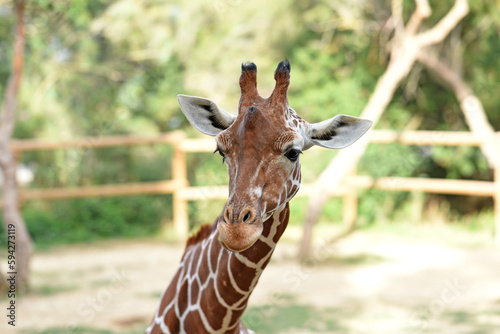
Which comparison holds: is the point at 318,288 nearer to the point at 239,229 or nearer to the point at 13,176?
the point at 13,176

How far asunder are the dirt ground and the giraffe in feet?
9.76

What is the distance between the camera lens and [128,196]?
10297 mm

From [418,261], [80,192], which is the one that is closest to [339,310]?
[418,261]

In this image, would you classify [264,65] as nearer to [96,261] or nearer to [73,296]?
[96,261]

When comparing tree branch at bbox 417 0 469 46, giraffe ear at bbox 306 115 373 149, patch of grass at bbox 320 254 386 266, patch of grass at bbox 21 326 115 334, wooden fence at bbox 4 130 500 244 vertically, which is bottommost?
patch of grass at bbox 21 326 115 334

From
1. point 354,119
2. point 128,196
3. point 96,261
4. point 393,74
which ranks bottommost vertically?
point 96,261

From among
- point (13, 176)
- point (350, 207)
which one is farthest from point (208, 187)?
point (13, 176)

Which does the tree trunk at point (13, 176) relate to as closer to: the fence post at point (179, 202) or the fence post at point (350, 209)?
the fence post at point (179, 202)

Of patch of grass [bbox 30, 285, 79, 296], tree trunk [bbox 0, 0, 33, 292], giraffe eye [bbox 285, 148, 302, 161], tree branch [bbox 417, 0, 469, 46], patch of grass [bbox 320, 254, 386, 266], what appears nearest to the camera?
giraffe eye [bbox 285, 148, 302, 161]

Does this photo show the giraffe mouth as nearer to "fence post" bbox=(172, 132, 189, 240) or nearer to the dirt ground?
the dirt ground

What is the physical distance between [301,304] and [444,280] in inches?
79.8

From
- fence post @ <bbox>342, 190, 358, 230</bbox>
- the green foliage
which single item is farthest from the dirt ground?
the green foliage

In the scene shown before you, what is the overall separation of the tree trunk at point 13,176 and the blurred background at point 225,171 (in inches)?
12.2

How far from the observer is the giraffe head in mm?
1893
